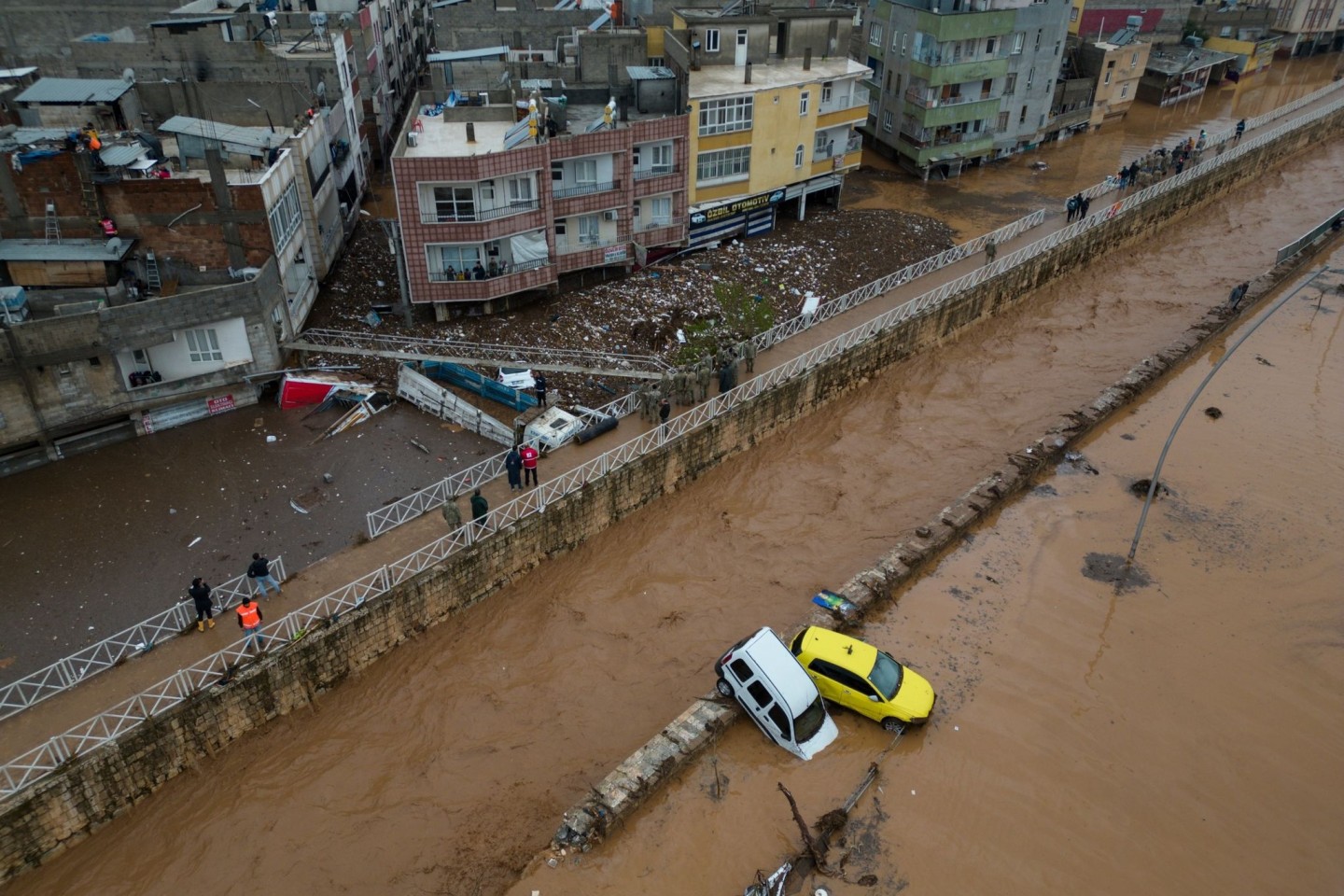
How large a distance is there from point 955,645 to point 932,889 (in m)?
6.13

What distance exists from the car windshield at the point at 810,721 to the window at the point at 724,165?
23.6 m

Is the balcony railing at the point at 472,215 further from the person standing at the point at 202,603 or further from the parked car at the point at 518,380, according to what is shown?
the person standing at the point at 202,603

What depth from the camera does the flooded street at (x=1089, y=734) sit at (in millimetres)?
15578

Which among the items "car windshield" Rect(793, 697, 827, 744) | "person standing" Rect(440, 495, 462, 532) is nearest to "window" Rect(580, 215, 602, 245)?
"person standing" Rect(440, 495, 462, 532)

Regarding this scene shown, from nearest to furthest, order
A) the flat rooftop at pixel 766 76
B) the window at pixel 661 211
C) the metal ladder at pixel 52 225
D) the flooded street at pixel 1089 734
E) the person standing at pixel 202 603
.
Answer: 1. the flooded street at pixel 1089 734
2. the person standing at pixel 202 603
3. the metal ladder at pixel 52 225
4. the window at pixel 661 211
5. the flat rooftop at pixel 766 76

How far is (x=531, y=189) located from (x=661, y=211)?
619 centimetres

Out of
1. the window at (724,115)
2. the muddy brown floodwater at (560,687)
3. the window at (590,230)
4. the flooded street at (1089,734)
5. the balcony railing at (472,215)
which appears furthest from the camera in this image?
the window at (724,115)

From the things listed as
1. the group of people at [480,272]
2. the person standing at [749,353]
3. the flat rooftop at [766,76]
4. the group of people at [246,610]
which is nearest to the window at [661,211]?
the flat rooftop at [766,76]

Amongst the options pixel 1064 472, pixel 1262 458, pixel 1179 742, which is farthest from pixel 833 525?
pixel 1262 458

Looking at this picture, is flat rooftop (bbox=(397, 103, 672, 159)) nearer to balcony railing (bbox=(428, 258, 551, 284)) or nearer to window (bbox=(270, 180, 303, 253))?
balcony railing (bbox=(428, 258, 551, 284))

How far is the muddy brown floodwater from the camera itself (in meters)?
15.5

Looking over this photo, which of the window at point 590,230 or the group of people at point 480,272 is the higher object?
the window at point 590,230

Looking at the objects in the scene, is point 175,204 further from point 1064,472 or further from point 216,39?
point 1064,472

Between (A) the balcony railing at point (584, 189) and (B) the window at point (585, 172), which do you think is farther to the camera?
(B) the window at point (585, 172)
